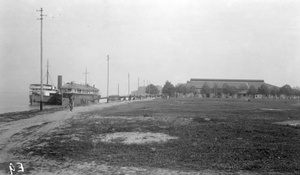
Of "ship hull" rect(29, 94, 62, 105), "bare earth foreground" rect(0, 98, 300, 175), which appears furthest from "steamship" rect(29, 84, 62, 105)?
"bare earth foreground" rect(0, 98, 300, 175)

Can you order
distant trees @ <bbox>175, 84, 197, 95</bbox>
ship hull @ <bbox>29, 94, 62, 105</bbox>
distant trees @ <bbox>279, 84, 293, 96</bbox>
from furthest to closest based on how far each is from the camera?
distant trees @ <bbox>175, 84, 197, 95</bbox> → distant trees @ <bbox>279, 84, 293, 96</bbox> → ship hull @ <bbox>29, 94, 62, 105</bbox>

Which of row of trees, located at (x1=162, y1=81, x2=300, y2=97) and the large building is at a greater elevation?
the large building

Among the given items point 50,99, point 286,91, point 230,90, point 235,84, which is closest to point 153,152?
point 50,99

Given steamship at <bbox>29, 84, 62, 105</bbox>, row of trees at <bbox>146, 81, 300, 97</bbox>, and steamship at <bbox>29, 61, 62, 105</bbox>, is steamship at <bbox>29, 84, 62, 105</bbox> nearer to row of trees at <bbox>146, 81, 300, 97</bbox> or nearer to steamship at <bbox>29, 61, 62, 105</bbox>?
steamship at <bbox>29, 61, 62, 105</bbox>

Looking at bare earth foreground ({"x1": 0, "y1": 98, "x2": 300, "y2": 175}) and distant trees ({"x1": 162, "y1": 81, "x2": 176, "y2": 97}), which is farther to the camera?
distant trees ({"x1": 162, "y1": 81, "x2": 176, "y2": 97})

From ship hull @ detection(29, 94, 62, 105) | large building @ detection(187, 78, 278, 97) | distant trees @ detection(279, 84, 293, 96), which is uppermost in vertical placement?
large building @ detection(187, 78, 278, 97)

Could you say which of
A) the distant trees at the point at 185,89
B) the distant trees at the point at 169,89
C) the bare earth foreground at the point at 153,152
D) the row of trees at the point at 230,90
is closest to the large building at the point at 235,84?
the row of trees at the point at 230,90

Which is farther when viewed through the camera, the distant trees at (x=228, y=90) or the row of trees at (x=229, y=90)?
the distant trees at (x=228, y=90)

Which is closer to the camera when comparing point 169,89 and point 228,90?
point 228,90

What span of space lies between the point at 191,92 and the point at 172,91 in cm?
866

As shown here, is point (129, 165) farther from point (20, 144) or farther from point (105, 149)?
point (20, 144)

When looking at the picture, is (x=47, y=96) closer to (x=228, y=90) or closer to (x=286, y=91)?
(x=228, y=90)

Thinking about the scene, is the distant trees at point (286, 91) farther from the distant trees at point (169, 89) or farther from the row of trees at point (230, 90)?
the distant trees at point (169, 89)

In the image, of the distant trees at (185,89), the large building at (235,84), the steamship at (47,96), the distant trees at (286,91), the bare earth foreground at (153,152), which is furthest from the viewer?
the large building at (235,84)
